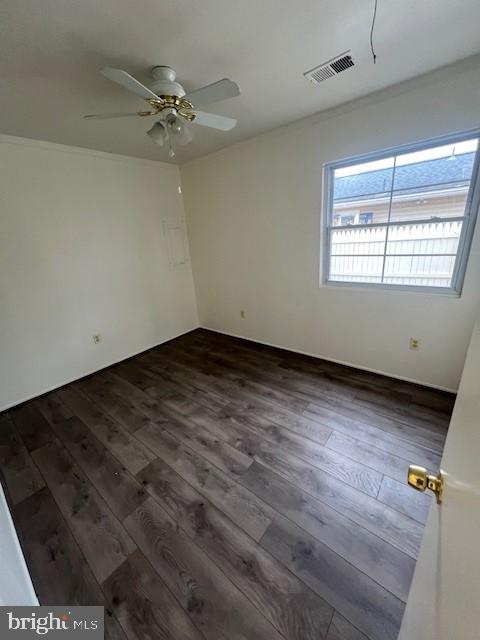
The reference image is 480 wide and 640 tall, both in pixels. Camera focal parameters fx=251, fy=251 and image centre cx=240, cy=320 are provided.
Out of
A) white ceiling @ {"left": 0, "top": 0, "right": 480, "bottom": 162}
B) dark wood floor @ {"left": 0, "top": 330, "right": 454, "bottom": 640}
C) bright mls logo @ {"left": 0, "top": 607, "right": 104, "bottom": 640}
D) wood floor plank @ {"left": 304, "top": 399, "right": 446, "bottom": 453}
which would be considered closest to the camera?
bright mls logo @ {"left": 0, "top": 607, "right": 104, "bottom": 640}

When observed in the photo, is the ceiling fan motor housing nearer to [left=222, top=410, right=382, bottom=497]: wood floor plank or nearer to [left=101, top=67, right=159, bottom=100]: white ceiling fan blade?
[left=101, top=67, right=159, bottom=100]: white ceiling fan blade

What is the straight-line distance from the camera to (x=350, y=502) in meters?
1.44

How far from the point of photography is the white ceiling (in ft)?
3.91

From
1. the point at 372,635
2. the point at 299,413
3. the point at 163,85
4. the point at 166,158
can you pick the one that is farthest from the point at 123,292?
the point at 372,635

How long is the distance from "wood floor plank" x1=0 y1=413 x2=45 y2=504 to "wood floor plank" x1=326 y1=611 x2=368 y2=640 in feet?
5.96

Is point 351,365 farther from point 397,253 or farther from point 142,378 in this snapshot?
point 142,378

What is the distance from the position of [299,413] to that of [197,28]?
257 cm

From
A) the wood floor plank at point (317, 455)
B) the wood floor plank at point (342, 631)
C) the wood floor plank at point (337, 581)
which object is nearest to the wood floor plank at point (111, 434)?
the wood floor plank at point (317, 455)

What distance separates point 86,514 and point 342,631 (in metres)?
1.39

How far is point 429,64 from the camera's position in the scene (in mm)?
1692

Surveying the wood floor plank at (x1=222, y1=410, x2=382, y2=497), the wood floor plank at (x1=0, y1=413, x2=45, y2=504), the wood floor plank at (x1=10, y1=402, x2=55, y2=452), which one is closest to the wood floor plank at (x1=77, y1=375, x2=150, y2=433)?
the wood floor plank at (x1=10, y1=402, x2=55, y2=452)

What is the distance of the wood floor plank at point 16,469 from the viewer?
164cm

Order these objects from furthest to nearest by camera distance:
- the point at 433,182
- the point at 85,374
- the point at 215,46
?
1. the point at 85,374
2. the point at 433,182
3. the point at 215,46

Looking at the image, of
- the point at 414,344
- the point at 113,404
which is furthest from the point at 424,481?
the point at 113,404
